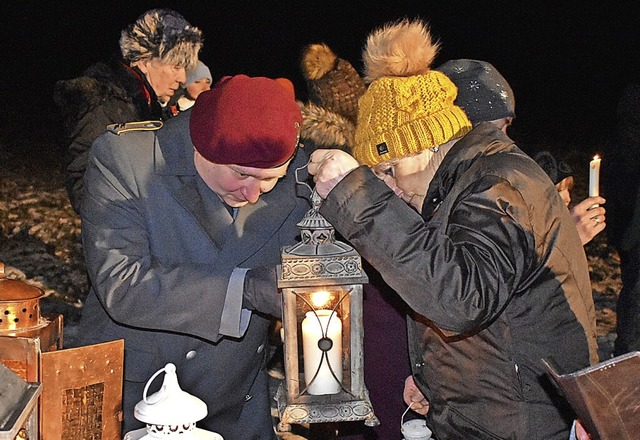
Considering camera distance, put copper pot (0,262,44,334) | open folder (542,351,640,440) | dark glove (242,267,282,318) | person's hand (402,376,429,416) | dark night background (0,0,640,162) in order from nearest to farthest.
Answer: open folder (542,351,640,440)
copper pot (0,262,44,334)
dark glove (242,267,282,318)
person's hand (402,376,429,416)
dark night background (0,0,640,162)

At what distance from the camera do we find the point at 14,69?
1620 centimetres

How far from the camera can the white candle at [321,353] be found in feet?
7.60

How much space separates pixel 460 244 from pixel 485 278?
0.09m

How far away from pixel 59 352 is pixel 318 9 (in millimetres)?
14030

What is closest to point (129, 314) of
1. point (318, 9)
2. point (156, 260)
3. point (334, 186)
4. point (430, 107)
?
point (156, 260)

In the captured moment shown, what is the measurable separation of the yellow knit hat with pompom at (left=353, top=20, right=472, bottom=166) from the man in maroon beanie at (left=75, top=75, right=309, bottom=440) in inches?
8.8

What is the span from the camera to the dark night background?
1548cm

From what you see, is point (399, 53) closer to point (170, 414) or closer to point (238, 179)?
point (238, 179)

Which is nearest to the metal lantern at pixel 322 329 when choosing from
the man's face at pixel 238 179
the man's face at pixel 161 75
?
the man's face at pixel 238 179

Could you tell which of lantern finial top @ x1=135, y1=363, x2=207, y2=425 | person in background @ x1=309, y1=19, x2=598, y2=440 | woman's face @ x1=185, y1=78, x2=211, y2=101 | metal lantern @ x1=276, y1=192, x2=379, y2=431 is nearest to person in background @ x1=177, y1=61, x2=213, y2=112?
woman's face @ x1=185, y1=78, x2=211, y2=101

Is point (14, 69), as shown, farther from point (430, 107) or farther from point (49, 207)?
point (430, 107)

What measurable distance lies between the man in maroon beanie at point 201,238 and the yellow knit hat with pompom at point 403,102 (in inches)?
8.8

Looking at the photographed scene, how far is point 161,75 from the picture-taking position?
4902 mm

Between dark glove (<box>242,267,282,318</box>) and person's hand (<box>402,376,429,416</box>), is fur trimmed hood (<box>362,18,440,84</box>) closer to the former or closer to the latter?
dark glove (<box>242,267,282,318</box>)
